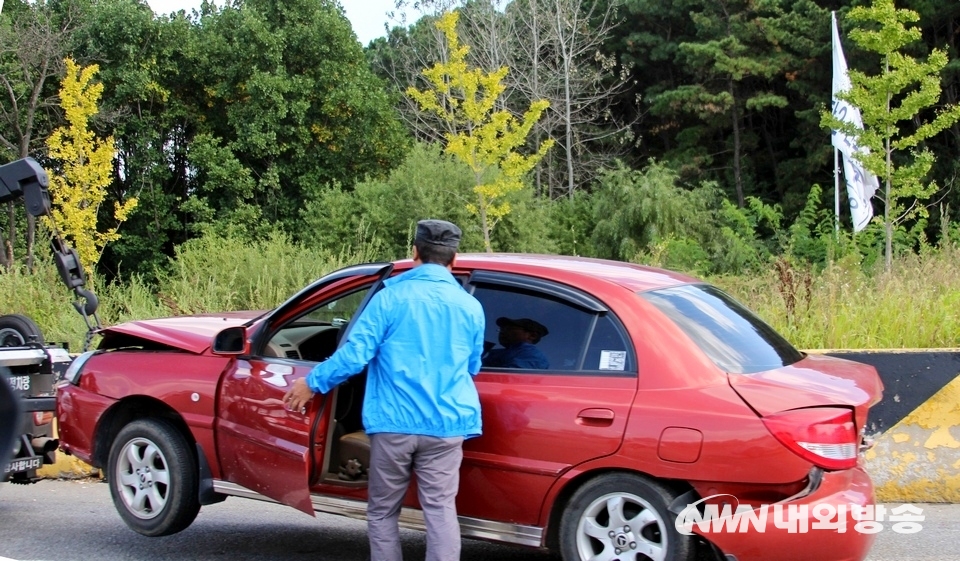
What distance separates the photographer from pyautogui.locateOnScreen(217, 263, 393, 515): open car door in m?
4.94

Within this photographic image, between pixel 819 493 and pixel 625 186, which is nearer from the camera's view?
pixel 819 493

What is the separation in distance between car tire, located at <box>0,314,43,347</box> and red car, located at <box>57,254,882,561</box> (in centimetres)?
308

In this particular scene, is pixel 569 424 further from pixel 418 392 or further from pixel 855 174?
pixel 855 174

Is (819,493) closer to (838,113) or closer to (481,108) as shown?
(481,108)

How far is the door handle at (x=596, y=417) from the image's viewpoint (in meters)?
4.36

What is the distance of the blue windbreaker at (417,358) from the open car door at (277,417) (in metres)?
0.49

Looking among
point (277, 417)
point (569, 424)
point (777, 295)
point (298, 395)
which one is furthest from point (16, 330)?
point (777, 295)

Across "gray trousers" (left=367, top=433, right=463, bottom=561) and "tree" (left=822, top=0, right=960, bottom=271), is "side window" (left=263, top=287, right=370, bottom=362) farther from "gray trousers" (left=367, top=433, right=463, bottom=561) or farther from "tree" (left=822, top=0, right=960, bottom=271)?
"tree" (left=822, top=0, right=960, bottom=271)

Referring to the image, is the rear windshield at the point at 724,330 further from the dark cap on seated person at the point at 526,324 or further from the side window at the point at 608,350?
the dark cap on seated person at the point at 526,324

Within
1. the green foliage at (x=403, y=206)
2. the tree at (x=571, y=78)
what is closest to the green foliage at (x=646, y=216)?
the green foliage at (x=403, y=206)

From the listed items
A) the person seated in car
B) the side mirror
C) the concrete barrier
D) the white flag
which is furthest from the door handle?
the white flag

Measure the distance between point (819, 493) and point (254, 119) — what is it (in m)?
32.0

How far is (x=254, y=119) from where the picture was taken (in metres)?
33.9

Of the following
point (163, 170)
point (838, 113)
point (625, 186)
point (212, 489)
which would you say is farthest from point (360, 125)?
point (212, 489)
